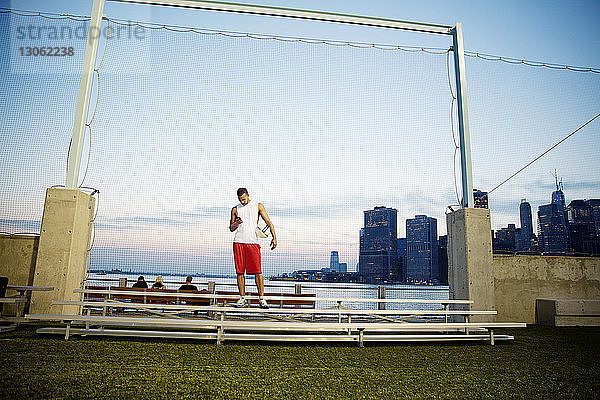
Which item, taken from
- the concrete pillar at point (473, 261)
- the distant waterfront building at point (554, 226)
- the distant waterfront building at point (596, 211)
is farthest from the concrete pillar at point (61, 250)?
the distant waterfront building at point (596, 211)

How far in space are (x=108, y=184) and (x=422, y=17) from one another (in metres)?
6.25

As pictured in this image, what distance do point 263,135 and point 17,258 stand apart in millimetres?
4616

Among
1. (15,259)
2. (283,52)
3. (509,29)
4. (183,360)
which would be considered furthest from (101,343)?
(509,29)

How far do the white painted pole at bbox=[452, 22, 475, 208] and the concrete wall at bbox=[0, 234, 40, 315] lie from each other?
22.3ft

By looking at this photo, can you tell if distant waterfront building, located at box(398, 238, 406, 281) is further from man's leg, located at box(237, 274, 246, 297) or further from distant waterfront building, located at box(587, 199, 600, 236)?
man's leg, located at box(237, 274, 246, 297)

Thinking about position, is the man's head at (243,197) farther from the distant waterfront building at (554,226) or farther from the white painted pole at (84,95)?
the distant waterfront building at (554,226)

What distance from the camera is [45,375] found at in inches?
111

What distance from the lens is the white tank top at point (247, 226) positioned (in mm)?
5371

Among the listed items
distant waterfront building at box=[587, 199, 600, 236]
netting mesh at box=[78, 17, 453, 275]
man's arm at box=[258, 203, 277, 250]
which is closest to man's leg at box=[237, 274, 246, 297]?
man's arm at box=[258, 203, 277, 250]

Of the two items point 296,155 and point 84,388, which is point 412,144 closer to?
point 296,155

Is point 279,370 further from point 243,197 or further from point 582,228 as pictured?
point 582,228

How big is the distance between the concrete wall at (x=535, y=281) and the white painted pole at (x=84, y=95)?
23.4 feet

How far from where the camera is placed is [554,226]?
860 centimetres

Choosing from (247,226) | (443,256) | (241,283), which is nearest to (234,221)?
(247,226)
